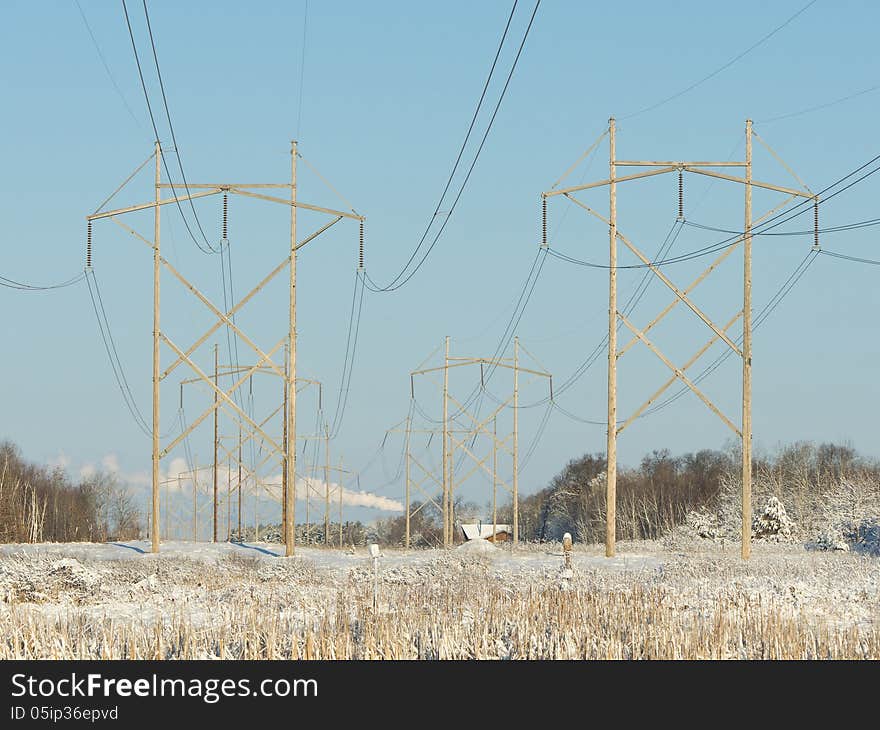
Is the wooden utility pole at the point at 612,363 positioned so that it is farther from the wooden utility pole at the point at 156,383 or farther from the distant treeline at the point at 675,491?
the distant treeline at the point at 675,491

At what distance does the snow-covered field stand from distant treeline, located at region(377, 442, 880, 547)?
30.8 m

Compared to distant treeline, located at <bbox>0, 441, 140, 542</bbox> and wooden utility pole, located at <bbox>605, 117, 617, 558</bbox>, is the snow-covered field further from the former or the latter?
distant treeline, located at <bbox>0, 441, 140, 542</bbox>

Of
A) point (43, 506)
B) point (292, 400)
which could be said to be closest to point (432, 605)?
point (292, 400)

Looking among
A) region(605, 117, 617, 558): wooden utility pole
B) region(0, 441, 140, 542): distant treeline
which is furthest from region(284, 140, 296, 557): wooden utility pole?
region(0, 441, 140, 542): distant treeline

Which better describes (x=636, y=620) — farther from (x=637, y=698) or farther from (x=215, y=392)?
(x=215, y=392)

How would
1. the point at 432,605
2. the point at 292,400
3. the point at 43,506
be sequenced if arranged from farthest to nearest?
1. the point at 43,506
2. the point at 292,400
3. the point at 432,605

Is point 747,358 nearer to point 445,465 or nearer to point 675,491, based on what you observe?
point 445,465

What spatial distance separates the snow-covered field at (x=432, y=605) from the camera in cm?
1571

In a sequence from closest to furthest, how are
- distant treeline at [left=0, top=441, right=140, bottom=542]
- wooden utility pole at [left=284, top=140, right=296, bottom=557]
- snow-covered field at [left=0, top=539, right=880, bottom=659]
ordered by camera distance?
snow-covered field at [left=0, top=539, right=880, bottom=659] → wooden utility pole at [left=284, top=140, right=296, bottom=557] → distant treeline at [left=0, top=441, right=140, bottom=542]

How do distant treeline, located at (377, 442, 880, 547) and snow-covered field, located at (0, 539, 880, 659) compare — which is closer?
snow-covered field, located at (0, 539, 880, 659)

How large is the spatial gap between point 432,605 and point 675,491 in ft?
251

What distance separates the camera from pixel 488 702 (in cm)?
1260

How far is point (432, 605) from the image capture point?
2039 centimetres

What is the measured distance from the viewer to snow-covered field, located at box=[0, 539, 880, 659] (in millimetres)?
15711
